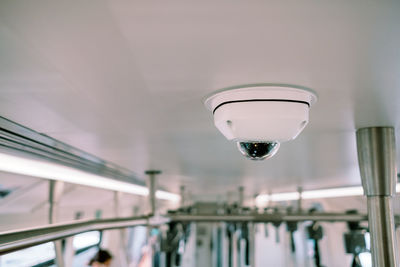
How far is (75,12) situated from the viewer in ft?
1.37

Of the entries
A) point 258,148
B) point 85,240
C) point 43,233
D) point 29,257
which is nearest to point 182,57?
point 258,148

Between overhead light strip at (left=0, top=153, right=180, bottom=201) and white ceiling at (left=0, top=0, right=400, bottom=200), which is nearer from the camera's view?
white ceiling at (left=0, top=0, right=400, bottom=200)

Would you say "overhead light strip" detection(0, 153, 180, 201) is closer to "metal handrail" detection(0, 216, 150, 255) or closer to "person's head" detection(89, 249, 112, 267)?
Answer: "metal handrail" detection(0, 216, 150, 255)

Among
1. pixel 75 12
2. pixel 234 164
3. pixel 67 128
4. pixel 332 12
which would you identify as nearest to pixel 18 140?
pixel 67 128

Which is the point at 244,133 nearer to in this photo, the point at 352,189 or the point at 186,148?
the point at 186,148

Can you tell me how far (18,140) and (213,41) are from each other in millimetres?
913

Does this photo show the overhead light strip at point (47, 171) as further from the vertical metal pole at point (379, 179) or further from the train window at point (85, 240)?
the train window at point (85, 240)

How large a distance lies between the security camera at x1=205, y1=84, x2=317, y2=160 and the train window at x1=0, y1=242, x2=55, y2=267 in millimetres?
3732

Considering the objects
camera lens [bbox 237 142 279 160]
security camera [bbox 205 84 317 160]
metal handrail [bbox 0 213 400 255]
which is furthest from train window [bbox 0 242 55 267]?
security camera [bbox 205 84 317 160]

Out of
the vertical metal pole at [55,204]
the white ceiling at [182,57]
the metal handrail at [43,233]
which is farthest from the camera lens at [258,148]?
the vertical metal pole at [55,204]

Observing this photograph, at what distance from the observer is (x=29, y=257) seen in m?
4.18

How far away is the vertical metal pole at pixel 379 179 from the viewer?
1036 mm

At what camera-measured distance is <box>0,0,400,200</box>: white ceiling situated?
415 mm

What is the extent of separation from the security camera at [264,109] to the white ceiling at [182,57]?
4 cm
